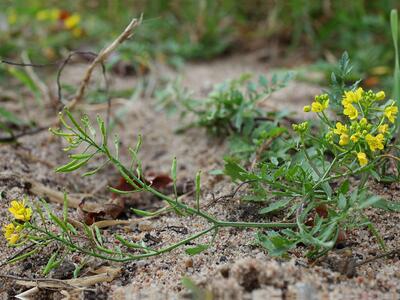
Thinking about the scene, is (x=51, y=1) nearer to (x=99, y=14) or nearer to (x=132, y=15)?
(x=99, y=14)

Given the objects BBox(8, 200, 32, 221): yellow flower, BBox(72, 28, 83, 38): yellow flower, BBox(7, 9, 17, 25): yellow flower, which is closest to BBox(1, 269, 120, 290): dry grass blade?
BBox(8, 200, 32, 221): yellow flower

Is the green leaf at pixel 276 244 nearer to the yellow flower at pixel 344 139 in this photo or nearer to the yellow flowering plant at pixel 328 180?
the yellow flowering plant at pixel 328 180

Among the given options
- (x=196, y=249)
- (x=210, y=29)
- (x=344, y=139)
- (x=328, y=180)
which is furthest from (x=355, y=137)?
(x=210, y=29)

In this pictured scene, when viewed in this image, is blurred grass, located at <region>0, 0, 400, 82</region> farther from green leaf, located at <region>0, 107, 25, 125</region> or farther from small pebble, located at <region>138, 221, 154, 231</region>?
small pebble, located at <region>138, 221, 154, 231</region>

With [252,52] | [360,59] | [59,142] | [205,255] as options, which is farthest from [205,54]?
[205,255]

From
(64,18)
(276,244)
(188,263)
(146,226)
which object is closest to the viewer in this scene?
(276,244)

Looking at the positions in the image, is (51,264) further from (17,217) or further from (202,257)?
(202,257)
